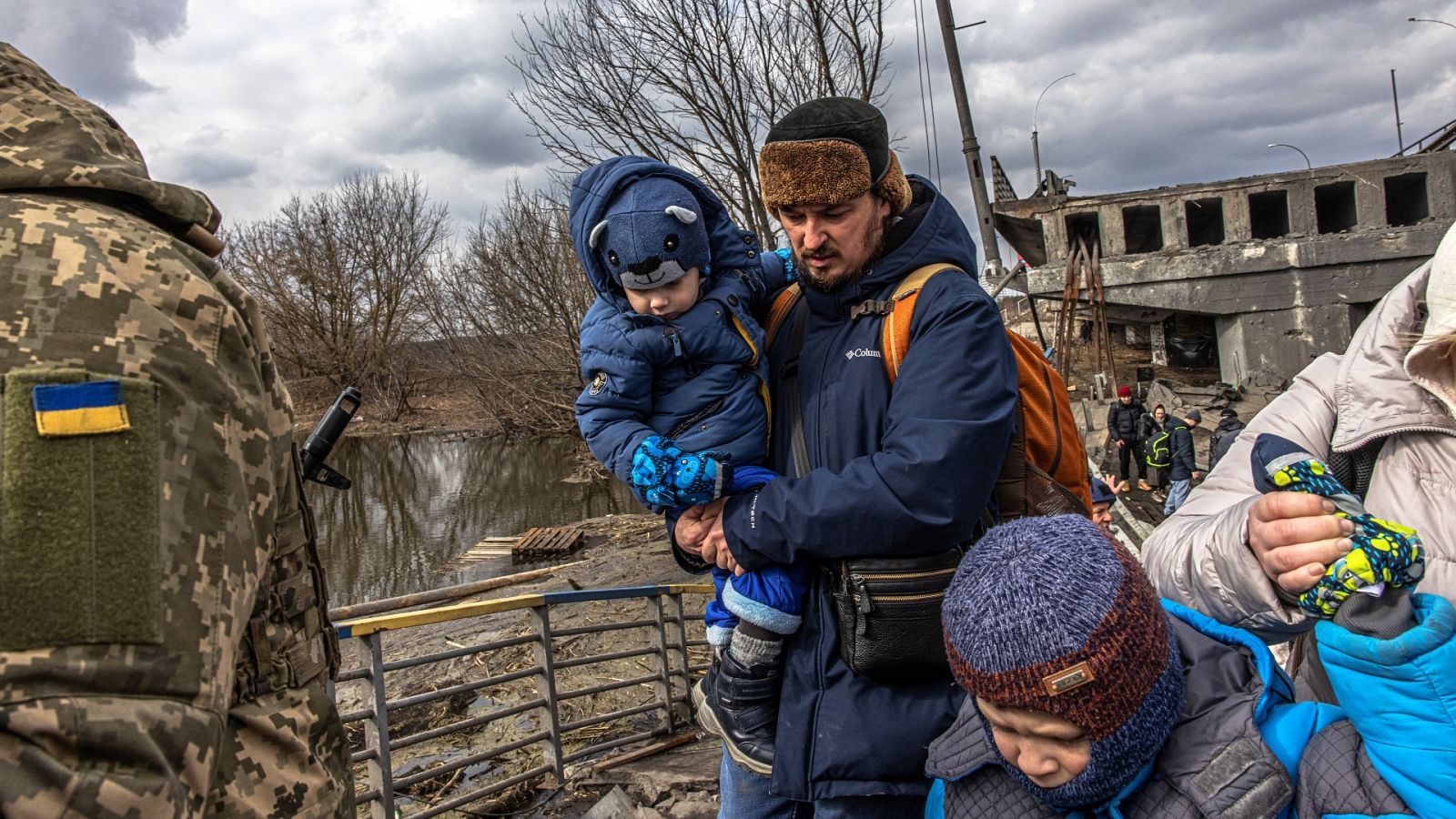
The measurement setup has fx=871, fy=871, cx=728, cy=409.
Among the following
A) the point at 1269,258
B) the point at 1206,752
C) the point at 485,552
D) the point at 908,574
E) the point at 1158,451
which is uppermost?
the point at 1269,258

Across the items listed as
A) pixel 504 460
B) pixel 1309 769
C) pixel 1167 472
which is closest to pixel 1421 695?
pixel 1309 769

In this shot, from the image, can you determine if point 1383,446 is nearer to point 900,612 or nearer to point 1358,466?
point 1358,466

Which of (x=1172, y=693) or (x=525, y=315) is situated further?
(x=525, y=315)

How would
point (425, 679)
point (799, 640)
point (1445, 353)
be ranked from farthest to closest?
point (425, 679) < point (799, 640) < point (1445, 353)

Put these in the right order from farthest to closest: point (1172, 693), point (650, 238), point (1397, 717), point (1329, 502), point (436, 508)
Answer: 1. point (436, 508)
2. point (650, 238)
3. point (1172, 693)
4. point (1329, 502)
5. point (1397, 717)

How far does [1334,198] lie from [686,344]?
1001 inches

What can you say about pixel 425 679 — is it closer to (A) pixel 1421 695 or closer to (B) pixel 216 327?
(B) pixel 216 327

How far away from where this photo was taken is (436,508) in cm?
2223

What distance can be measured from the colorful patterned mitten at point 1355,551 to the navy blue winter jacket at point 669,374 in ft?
3.51

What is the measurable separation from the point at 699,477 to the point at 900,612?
50 cm

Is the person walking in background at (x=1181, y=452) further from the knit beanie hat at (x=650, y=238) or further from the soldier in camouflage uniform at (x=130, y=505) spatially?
the soldier in camouflage uniform at (x=130, y=505)

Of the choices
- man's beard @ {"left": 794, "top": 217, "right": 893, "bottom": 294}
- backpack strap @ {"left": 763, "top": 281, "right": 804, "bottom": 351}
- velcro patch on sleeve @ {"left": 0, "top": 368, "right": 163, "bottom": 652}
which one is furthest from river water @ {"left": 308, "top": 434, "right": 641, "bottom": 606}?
velcro patch on sleeve @ {"left": 0, "top": 368, "right": 163, "bottom": 652}

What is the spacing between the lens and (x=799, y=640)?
1.84 m

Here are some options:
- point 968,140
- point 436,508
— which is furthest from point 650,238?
point 436,508
